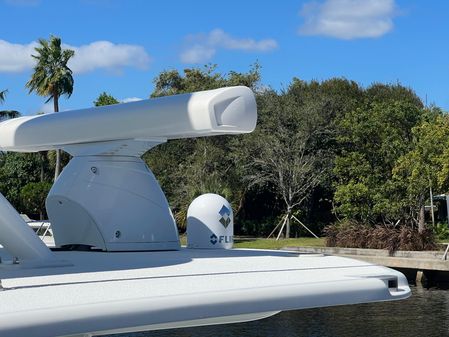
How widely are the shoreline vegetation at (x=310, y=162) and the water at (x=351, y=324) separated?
356 inches

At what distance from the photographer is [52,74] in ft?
129

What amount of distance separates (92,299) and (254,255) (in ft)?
11.9

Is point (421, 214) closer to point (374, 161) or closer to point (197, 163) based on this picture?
point (374, 161)

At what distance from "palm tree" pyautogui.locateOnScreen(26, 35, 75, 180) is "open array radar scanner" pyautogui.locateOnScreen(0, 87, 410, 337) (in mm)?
29335

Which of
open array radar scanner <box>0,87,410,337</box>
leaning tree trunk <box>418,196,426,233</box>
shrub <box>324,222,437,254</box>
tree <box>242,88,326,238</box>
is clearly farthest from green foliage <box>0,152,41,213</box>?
open array radar scanner <box>0,87,410,337</box>

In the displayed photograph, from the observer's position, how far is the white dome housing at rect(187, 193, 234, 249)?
31.2 ft

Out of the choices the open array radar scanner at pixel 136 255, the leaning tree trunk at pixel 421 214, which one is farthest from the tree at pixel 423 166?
the open array radar scanner at pixel 136 255

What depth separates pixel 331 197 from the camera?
→ 3622 cm

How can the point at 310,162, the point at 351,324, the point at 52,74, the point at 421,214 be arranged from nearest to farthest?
the point at 351,324, the point at 421,214, the point at 310,162, the point at 52,74

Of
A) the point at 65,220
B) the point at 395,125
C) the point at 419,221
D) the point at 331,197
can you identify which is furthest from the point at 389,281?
the point at 331,197

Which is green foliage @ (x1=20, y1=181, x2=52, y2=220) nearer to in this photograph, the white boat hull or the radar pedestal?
the radar pedestal

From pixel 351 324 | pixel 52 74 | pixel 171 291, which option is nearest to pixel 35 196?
pixel 52 74

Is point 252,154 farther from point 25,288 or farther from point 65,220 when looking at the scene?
point 25,288

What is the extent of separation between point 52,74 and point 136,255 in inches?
1279
